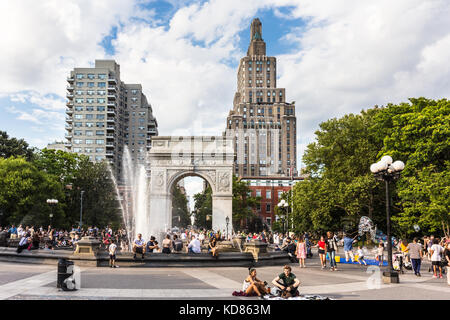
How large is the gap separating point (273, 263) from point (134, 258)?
739cm

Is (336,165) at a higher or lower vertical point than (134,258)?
higher

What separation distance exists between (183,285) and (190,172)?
33.4 meters

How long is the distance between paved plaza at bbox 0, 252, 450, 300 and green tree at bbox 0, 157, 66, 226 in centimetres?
2853

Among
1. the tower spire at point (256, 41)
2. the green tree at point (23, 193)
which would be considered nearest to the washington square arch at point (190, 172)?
the green tree at point (23, 193)

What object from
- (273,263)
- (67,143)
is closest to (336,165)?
(273,263)

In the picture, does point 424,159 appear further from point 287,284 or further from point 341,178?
point 287,284

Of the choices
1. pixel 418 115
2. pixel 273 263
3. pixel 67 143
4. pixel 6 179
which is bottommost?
pixel 273 263

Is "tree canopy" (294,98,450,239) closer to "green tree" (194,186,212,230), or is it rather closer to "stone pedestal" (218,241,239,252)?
"stone pedestal" (218,241,239,252)

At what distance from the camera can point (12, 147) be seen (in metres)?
50.3

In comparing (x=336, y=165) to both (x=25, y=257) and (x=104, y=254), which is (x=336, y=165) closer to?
(x=104, y=254)

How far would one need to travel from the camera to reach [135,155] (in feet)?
328

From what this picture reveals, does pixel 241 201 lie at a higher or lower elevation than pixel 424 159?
lower

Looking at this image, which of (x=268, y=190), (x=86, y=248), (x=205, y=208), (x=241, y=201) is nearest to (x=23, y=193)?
(x=86, y=248)

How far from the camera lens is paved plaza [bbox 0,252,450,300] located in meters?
9.96
